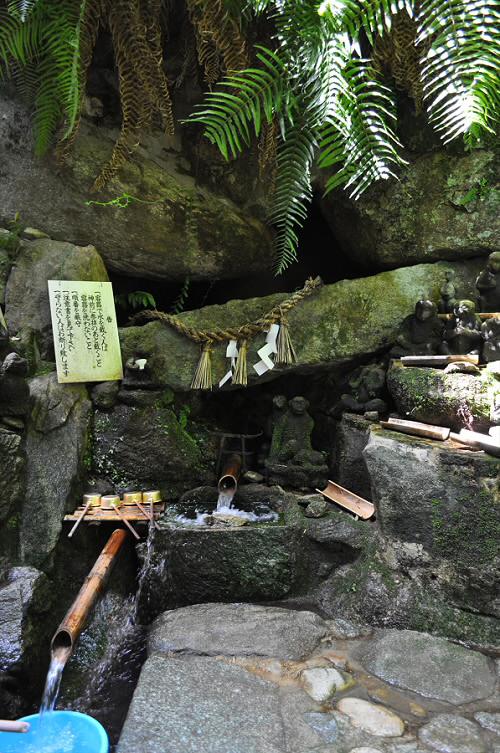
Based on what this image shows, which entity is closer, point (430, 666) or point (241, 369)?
point (430, 666)

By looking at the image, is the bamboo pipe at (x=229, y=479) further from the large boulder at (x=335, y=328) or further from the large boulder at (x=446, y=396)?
the large boulder at (x=446, y=396)

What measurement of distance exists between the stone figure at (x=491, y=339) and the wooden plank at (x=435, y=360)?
129 millimetres

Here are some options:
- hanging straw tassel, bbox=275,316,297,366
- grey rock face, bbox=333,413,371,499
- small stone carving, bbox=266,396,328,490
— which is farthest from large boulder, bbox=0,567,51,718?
hanging straw tassel, bbox=275,316,297,366

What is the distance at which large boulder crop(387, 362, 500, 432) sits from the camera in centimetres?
371

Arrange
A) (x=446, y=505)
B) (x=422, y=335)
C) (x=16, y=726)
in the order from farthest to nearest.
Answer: (x=422, y=335) → (x=446, y=505) → (x=16, y=726)

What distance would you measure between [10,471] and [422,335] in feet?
11.9

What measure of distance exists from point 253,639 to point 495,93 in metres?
3.67

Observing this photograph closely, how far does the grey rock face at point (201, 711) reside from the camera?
226cm

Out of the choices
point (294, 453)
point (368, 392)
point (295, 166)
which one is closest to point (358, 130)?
point (295, 166)

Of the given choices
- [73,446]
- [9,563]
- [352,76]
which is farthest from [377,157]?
[9,563]

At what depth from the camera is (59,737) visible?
8.18ft

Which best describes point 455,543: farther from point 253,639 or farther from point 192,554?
point 192,554

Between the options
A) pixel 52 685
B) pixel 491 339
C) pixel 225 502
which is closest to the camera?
pixel 52 685

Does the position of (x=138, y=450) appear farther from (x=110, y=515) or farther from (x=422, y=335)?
(x=422, y=335)
